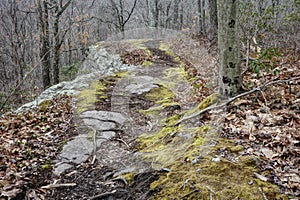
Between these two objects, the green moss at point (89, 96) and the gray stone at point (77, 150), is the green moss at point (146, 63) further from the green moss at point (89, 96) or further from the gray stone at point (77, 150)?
the gray stone at point (77, 150)

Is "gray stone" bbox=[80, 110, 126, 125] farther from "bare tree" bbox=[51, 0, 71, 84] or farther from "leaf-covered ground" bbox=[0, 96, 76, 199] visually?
"bare tree" bbox=[51, 0, 71, 84]

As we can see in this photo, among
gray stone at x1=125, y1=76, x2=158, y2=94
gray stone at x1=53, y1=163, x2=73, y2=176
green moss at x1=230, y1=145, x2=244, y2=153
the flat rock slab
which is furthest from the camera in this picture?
gray stone at x1=125, y1=76, x2=158, y2=94

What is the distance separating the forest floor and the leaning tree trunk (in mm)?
278

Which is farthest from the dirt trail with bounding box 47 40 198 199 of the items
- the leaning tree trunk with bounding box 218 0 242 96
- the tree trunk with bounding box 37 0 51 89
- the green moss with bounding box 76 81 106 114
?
the tree trunk with bounding box 37 0 51 89

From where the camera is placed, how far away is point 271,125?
3.63m

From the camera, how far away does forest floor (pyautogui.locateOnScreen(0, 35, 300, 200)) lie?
2.85 metres

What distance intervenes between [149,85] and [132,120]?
115 inches

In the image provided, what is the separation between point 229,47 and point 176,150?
200cm

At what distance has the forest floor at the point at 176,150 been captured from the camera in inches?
112

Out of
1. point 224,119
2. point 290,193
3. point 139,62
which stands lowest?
point 290,193

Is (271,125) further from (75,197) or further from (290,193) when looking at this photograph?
(75,197)

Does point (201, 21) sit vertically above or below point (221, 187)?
above

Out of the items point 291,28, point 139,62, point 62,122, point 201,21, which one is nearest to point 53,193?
point 62,122

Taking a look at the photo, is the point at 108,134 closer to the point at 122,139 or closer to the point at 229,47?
the point at 122,139
